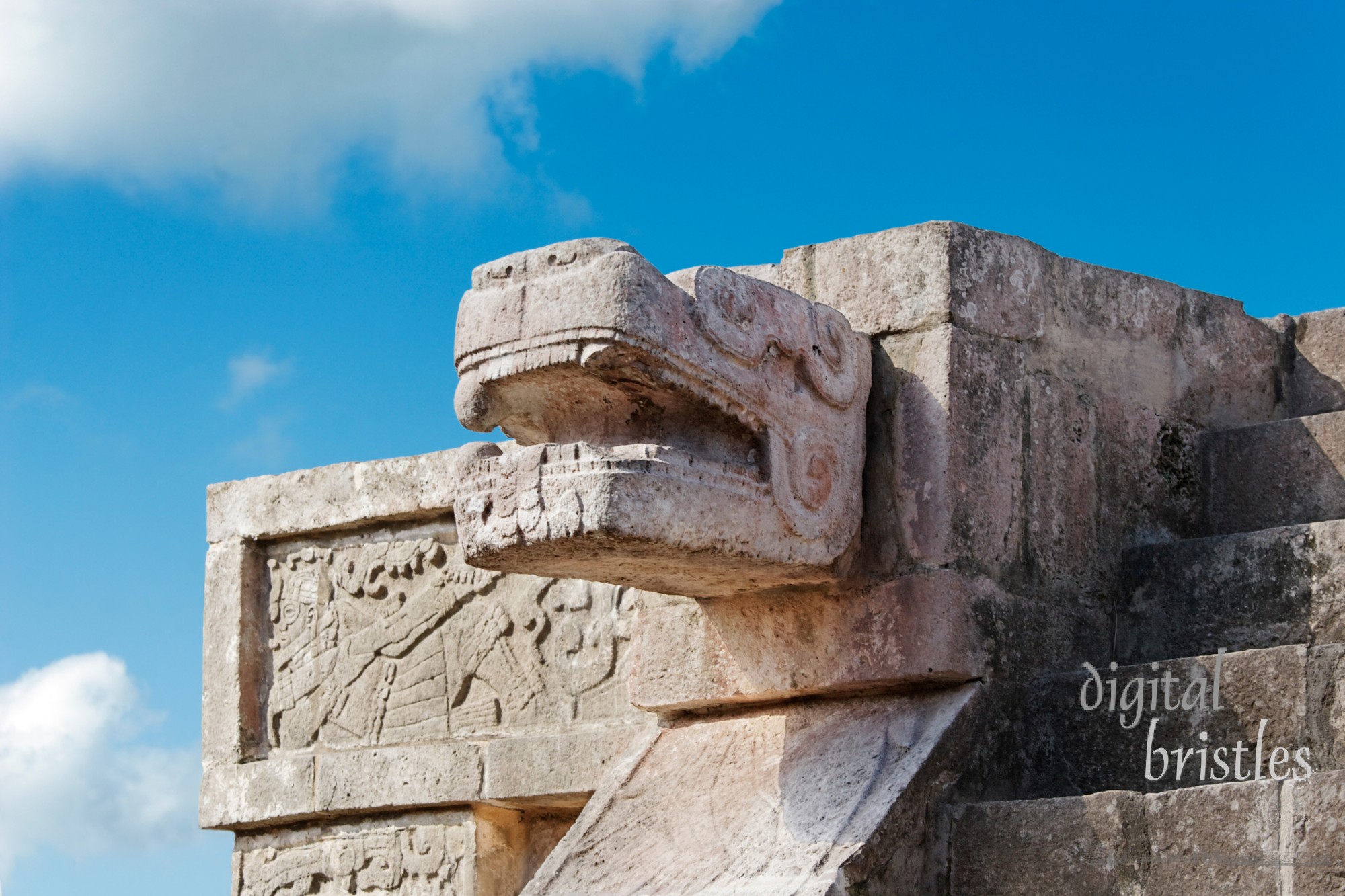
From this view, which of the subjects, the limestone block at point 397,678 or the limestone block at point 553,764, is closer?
the limestone block at point 553,764

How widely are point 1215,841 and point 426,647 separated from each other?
2.73m

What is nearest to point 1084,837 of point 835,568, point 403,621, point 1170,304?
point 835,568

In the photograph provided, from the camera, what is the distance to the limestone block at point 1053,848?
144 inches

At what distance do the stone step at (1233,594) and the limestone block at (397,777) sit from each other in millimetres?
1929

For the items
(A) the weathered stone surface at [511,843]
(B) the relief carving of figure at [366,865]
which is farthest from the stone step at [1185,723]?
(B) the relief carving of figure at [366,865]

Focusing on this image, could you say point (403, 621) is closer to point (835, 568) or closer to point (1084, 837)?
point (835, 568)

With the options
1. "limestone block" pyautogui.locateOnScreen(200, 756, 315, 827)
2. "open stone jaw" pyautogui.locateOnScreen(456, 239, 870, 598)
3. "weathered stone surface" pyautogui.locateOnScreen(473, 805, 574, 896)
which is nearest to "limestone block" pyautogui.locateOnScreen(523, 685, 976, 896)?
"open stone jaw" pyautogui.locateOnScreen(456, 239, 870, 598)

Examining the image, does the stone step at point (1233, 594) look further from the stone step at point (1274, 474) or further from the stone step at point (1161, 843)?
the stone step at point (1161, 843)

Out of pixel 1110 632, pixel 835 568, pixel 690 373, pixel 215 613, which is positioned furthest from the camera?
pixel 215 613

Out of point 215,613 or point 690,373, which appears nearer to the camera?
point 690,373

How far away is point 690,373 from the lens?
3961 mm

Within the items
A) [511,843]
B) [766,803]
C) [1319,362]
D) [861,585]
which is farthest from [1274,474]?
[511,843]

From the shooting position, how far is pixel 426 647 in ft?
18.4

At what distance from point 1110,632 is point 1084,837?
3.27 feet
